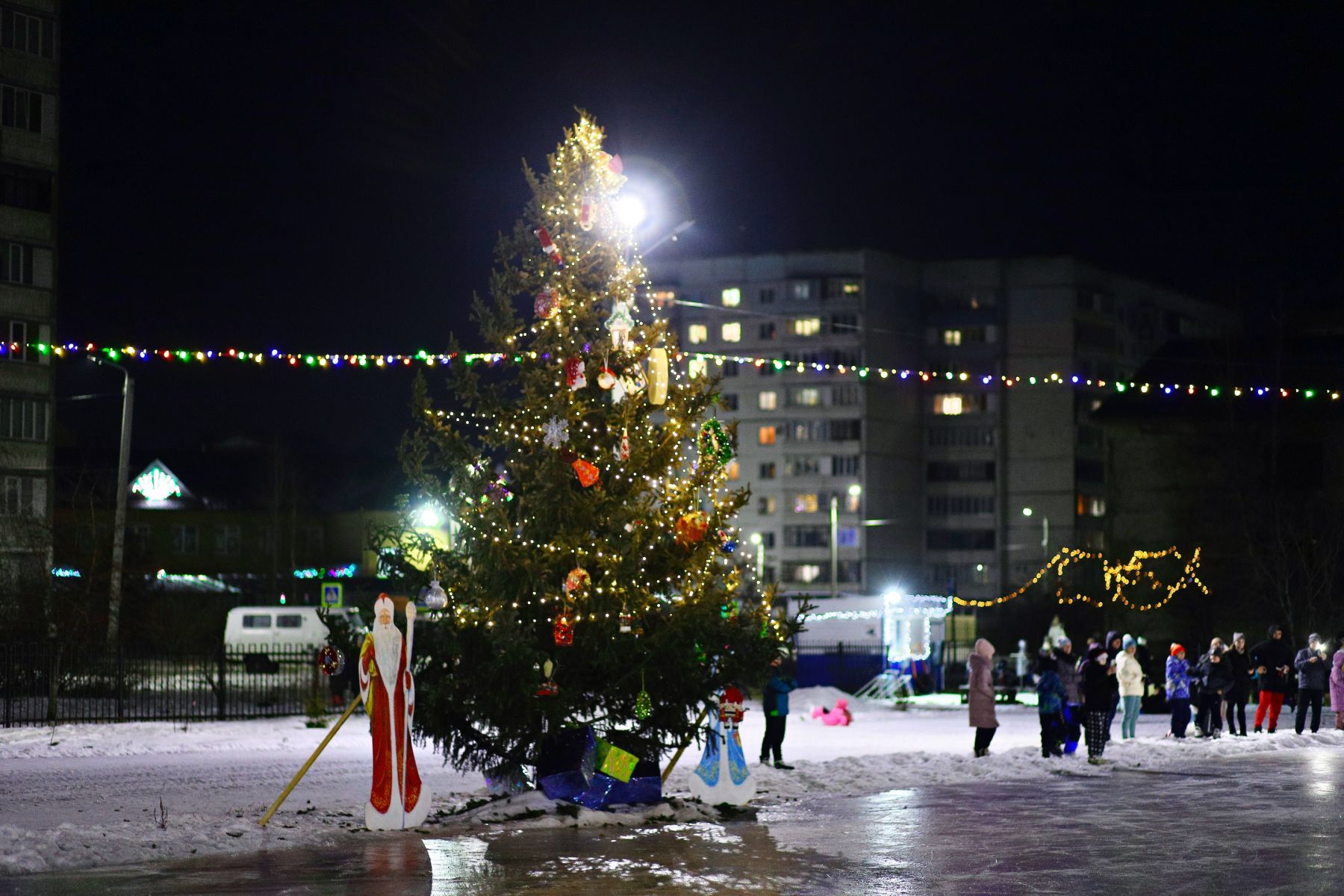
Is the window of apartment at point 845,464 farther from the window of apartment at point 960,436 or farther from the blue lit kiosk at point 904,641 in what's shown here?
the blue lit kiosk at point 904,641

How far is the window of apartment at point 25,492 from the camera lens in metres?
51.2

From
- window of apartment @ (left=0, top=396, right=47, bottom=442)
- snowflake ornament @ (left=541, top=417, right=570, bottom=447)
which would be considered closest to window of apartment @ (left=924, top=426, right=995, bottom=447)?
window of apartment @ (left=0, top=396, right=47, bottom=442)

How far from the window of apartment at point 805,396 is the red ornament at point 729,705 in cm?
8961

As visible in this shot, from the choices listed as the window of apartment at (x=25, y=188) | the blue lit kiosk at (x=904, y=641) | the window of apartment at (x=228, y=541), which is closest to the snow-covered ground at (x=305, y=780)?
the blue lit kiosk at (x=904, y=641)

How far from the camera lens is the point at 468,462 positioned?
632 inches

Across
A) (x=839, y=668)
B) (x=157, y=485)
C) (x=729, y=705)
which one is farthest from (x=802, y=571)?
(x=729, y=705)

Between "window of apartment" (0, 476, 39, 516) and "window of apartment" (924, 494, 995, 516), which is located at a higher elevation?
"window of apartment" (924, 494, 995, 516)

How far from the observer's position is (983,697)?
69.3 feet

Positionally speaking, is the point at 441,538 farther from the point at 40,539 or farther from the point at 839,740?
the point at 40,539

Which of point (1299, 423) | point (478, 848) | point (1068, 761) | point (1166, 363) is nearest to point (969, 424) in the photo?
point (1166, 363)

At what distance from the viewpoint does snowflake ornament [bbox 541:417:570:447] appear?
15680 mm

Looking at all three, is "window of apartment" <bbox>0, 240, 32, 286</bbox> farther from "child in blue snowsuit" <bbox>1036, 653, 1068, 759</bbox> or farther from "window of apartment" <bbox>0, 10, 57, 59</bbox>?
"child in blue snowsuit" <bbox>1036, 653, 1068, 759</bbox>

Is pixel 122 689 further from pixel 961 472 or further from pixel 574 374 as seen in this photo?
pixel 961 472

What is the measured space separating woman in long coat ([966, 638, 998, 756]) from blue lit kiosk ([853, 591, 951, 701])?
15618 millimetres
